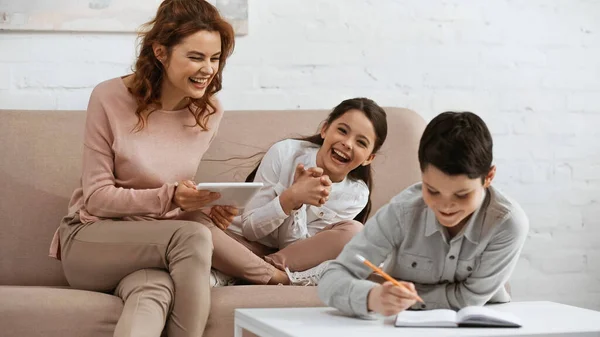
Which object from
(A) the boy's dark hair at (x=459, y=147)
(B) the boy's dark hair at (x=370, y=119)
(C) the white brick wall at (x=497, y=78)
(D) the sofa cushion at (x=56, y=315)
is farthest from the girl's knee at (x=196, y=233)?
(C) the white brick wall at (x=497, y=78)

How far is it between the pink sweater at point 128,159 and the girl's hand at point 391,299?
2.75ft

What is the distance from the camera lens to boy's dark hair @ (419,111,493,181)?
1661 mm

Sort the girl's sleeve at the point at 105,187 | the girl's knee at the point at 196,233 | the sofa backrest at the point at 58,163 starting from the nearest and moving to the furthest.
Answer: the girl's knee at the point at 196,233, the girl's sleeve at the point at 105,187, the sofa backrest at the point at 58,163

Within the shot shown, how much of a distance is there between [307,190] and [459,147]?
0.80m

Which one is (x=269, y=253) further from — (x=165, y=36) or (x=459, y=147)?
(x=459, y=147)

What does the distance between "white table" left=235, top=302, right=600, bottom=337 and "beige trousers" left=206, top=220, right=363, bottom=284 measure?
1.87ft

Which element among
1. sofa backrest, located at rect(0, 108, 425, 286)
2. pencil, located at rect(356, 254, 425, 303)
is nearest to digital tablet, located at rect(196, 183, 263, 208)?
sofa backrest, located at rect(0, 108, 425, 286)

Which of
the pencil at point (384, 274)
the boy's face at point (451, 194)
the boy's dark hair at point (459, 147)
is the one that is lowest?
the pencil at point (384, 274)

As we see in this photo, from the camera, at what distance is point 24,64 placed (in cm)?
294

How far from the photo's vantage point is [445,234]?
5.96ft

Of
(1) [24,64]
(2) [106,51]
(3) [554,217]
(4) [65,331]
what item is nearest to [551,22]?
(3) [554,217]

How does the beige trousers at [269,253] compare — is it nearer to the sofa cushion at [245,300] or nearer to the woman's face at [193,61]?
the sofa cushion at [245,300]

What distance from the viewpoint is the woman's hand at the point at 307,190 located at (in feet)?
7.93

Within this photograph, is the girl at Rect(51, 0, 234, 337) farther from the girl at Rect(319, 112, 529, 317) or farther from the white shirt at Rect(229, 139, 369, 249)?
the girl at Rect(319, 112, 529, 317)
